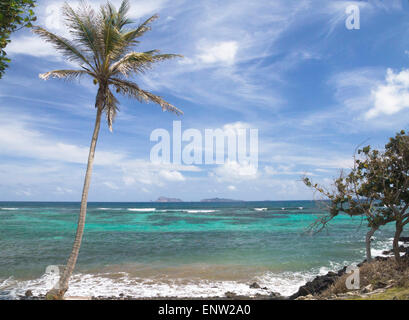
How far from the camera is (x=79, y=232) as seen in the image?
303 inches

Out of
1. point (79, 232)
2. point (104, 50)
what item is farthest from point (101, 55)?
point (79, 232)

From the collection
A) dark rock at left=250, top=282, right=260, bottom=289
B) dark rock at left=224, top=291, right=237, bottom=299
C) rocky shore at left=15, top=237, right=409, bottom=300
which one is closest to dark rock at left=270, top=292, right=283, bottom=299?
rocky shore at left=15, top=237, right=409, bottom=300

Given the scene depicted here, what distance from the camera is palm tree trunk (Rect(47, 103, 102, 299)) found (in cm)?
734

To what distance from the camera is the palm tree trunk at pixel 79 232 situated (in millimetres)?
7343

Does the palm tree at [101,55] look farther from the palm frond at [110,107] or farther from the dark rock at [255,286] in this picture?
the dark rock at [255,286]

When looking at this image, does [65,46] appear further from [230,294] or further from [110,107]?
[230,294]

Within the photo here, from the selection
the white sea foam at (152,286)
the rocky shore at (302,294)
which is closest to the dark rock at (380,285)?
the rocky shore at (302,294)

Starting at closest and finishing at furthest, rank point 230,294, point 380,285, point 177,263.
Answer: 1. point 380,285
2. point 230,294
3. point 177,263

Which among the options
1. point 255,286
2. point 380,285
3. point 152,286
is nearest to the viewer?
point 380,285

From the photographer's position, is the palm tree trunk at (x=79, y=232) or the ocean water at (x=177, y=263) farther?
the ocean water at (x=177, y=263)

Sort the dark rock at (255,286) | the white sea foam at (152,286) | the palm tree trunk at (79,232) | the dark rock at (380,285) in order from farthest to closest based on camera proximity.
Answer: the dark rock at (255,286)
the white sea foam at (152,286)
the palm tree trunk at (79,232)
the dark rock at (380,285)

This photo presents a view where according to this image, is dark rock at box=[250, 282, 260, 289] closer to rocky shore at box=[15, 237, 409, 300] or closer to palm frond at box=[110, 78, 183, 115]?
rocky shore at box=[15, 237, 409, 300]

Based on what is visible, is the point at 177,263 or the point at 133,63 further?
the point at 177,263
